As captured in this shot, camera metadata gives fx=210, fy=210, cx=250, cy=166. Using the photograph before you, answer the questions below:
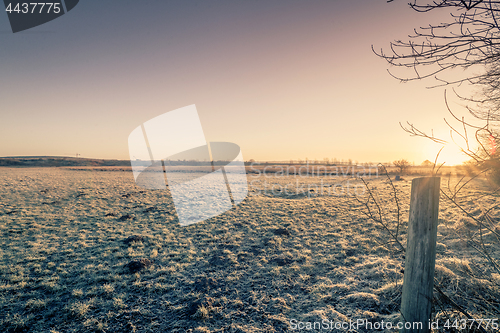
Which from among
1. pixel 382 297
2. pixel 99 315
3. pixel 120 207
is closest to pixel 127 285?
pixel 99 315

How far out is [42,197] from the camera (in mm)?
18141

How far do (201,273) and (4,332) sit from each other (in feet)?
14.2

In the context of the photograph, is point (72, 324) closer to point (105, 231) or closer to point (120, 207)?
point (105, 231)

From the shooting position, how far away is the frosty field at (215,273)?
4.55 m

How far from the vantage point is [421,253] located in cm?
224

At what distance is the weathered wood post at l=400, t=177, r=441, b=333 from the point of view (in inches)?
85.7

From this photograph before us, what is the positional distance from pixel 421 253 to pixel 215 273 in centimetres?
602

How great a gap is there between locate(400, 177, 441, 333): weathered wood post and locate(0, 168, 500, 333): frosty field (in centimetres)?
29
